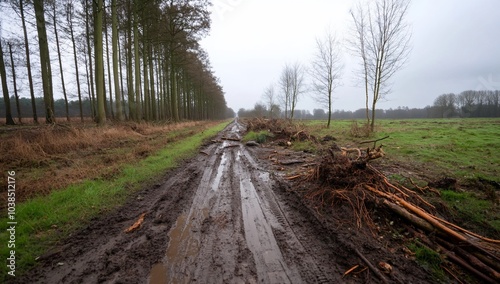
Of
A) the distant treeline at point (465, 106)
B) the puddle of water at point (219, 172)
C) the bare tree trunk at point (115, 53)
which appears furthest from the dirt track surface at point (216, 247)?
the distant treeline at point (465, 106)

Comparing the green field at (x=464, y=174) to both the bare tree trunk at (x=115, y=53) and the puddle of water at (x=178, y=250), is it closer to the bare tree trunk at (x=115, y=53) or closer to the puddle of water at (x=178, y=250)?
the puddle of water at (x=178, y=250)

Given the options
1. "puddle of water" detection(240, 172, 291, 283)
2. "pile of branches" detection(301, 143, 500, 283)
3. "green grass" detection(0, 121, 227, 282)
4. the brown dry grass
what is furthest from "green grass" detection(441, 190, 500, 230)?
the brown dry grass

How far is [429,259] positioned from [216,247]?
3.08 m

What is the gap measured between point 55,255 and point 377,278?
14.2 feet

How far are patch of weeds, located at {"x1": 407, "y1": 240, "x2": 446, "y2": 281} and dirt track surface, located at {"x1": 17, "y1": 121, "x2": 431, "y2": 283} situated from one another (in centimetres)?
19

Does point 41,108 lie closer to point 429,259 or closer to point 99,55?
point 99,55

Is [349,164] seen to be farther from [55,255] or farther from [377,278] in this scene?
[55,255]

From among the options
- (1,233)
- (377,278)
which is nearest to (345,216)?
(377,278)

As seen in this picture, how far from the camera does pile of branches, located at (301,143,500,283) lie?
286 centimetres

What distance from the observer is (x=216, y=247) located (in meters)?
3.20

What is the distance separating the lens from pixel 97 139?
10.9 m

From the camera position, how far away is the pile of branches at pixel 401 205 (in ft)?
9.37

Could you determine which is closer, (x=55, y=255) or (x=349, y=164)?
(x=55, y=255)

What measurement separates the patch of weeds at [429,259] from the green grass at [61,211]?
5.27 metres
